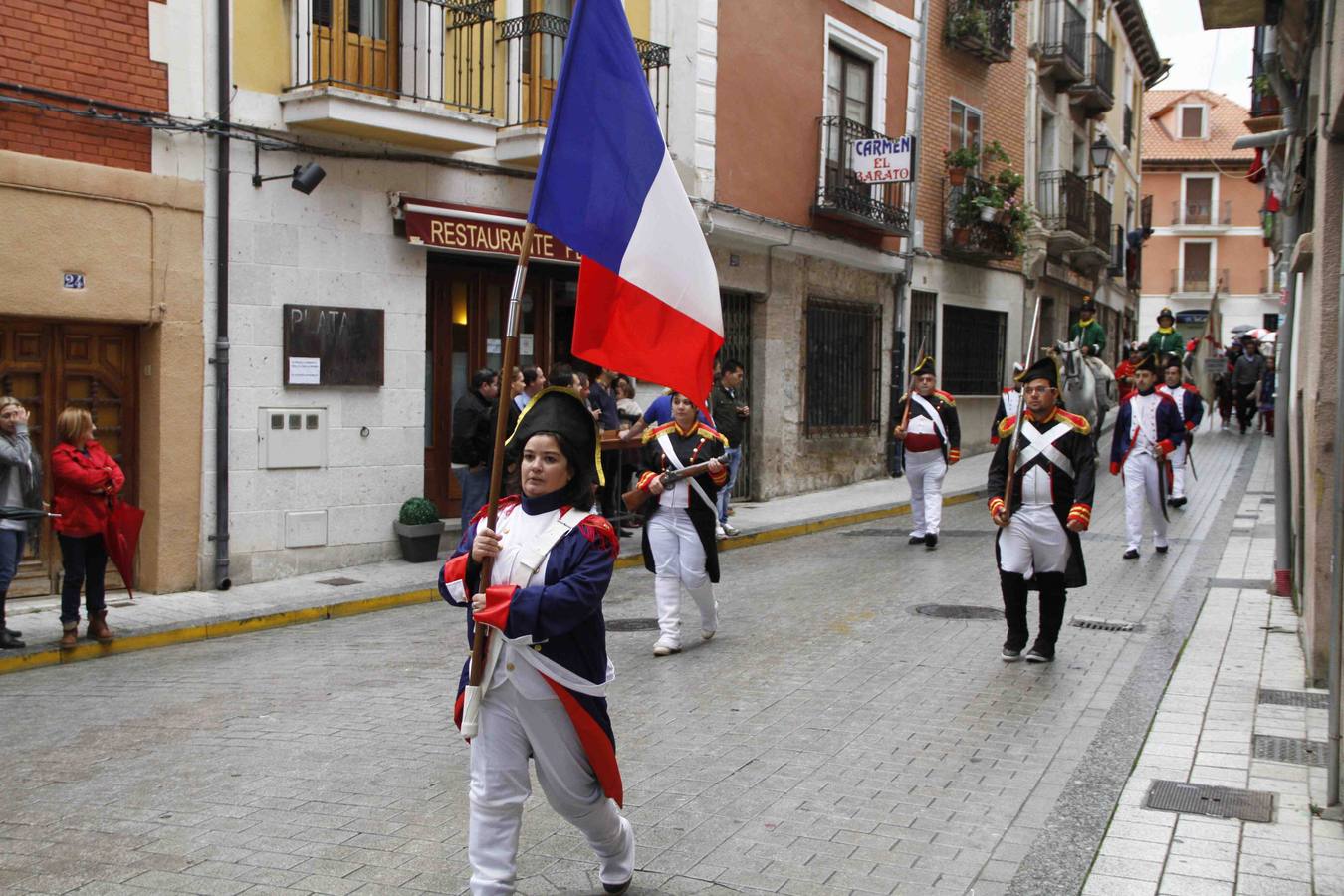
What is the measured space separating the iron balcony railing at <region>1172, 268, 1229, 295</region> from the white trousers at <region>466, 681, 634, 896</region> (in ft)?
195

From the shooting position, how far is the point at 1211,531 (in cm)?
1462

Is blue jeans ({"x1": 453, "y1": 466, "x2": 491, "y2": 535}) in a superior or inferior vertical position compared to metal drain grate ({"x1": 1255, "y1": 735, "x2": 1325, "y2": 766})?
superior

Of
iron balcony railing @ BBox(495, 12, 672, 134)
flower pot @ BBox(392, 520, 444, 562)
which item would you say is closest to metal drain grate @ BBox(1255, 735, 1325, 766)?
flower pot @ BBox(392, 520, 444, 562)

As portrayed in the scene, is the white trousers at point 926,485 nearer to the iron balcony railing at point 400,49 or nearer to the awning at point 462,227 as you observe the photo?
the awning at point 462,227

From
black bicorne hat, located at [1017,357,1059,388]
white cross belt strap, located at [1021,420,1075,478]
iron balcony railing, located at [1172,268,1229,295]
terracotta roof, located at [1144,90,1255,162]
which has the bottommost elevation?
white cross belt strap, located at [1021,420,1075,478]

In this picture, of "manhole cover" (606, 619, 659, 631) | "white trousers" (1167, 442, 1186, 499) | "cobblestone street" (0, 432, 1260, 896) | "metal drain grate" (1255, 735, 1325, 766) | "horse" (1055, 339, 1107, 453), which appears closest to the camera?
"cobblestone street" (0, 432, 1260, 896)

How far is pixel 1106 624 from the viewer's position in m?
9.40

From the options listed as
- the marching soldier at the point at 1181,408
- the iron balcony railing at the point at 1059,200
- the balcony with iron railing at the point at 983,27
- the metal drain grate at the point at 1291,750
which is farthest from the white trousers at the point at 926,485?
the iron balcony railing at the point at 1059,200

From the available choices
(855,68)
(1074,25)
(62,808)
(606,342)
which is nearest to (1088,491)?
(606,342)

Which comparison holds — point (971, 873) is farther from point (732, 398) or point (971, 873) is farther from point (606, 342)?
point (732, 398)

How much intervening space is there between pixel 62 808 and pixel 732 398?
9859 millimetres

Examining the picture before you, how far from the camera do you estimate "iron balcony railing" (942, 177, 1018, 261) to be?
22.8 m

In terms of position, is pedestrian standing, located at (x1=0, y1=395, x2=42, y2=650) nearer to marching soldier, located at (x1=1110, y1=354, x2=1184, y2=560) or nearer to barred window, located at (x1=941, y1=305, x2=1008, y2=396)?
marching soldier, located at (x1=1110, y1=354, x2=1184, y2=560)

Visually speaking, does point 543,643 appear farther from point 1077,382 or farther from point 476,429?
point 1077,382
